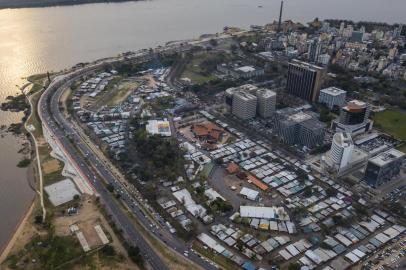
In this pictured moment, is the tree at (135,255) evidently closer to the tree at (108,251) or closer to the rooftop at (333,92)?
the tree at (108,251)

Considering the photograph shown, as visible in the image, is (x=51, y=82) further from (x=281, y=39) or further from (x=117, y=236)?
(x=281, y=39)

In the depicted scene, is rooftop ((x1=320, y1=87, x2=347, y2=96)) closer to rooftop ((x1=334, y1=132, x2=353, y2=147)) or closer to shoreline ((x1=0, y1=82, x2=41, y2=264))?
rooftop ((x1=334, y1=132, x2=353, y2=147))

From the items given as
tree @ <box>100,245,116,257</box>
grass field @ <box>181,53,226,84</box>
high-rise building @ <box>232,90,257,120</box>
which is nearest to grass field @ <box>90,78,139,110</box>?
grass field @ <box>181,53,226,84</box>

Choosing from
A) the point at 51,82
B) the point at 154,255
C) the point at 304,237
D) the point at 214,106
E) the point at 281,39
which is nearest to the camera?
the point at 154,255

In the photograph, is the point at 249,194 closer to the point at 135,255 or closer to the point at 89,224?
the point at 135,255

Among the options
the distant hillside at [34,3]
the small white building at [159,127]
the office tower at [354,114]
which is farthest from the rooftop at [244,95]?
the distant hillside at [34,3]

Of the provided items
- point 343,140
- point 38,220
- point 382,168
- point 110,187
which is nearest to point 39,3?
point 110,187

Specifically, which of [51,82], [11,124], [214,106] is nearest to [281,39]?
[214,106]
